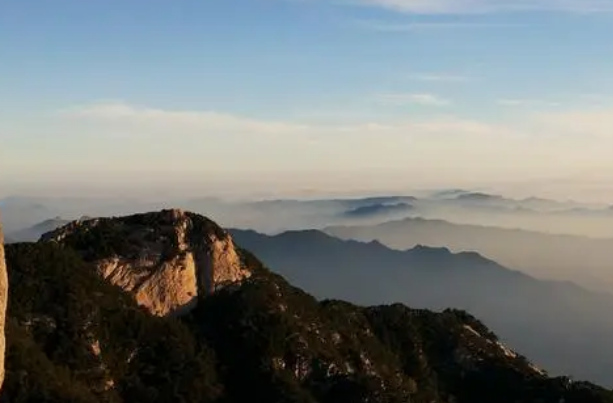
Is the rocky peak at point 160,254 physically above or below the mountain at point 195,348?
above

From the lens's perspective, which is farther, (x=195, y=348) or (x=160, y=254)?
(x=160, y=254)

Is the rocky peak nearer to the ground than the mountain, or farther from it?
farther from it

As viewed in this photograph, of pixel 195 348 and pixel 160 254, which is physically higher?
pixel 160 254

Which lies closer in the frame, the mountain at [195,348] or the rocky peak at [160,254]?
the mountain at [195,348]
